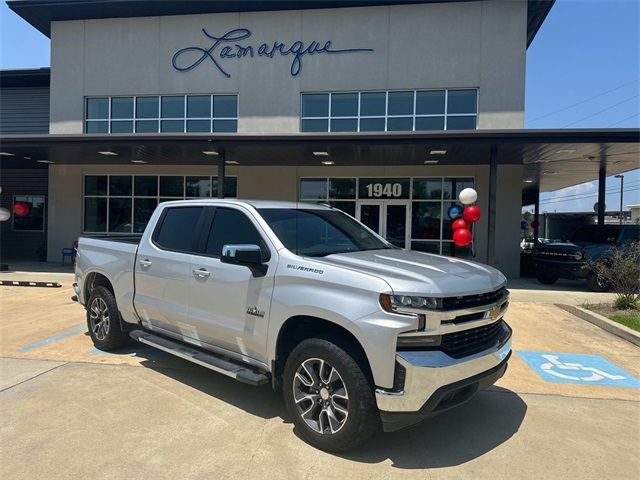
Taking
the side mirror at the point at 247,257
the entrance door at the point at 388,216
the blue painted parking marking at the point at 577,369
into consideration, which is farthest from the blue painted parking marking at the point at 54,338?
the entrance door at the point at 388,216

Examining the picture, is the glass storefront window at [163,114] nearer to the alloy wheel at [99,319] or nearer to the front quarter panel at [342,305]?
the alloy wheel at [99,319]

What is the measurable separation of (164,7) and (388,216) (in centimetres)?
1145

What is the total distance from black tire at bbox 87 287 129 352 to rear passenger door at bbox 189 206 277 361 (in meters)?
1.69

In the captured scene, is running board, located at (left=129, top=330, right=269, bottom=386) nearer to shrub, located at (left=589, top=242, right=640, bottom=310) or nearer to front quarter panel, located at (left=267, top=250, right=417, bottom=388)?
front quarter panel, located at (left=267, top=250, right=417, bottom=388)

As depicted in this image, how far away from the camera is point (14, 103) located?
20.8 meters

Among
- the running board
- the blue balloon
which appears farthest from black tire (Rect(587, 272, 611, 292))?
the running board

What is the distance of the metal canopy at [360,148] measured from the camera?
38.7 feet

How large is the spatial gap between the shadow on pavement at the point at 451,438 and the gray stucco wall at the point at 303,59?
43.2 feet

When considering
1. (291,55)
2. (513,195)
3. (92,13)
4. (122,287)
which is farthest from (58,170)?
(513,195)

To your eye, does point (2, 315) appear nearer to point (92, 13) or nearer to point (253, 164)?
point (253, 164)

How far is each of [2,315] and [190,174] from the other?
10264 mm

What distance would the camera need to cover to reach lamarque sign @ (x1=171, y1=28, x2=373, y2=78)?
55.0 feet

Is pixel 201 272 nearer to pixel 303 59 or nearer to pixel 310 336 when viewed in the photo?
pixel 310 336

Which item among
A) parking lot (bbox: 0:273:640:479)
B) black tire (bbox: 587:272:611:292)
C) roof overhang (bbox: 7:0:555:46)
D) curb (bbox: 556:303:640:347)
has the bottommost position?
parking lot (bbox: 0:273:640:479)
